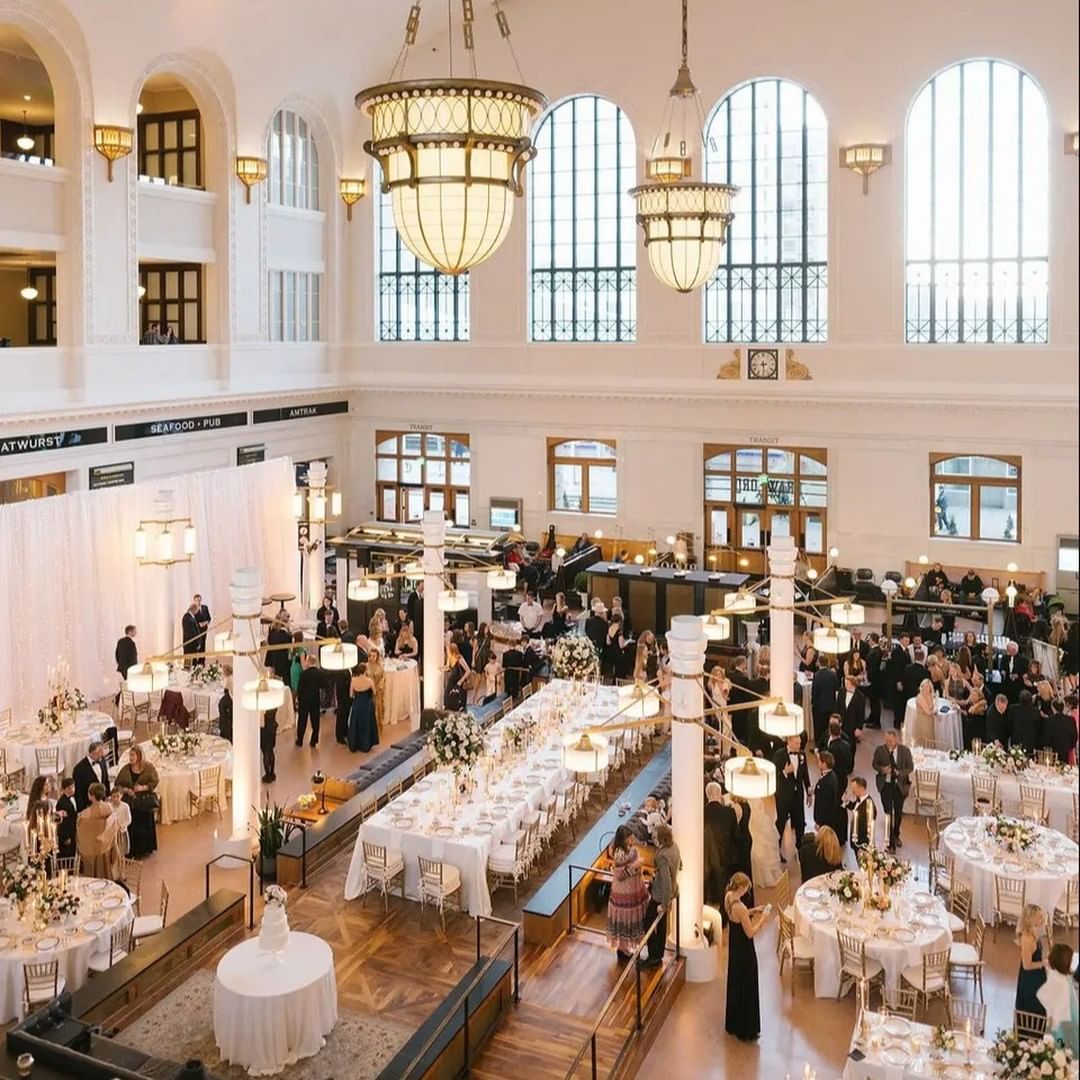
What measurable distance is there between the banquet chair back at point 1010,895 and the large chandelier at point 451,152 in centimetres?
722

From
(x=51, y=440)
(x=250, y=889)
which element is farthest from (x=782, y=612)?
(x=51, y=440)

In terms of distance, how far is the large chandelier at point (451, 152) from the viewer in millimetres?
5504

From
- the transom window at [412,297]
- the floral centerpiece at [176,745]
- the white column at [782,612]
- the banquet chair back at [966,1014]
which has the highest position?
the transom window at [412,297]

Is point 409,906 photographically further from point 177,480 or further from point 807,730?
point 177,480

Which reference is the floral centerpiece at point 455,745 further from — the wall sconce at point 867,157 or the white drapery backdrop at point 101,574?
the wall sconce at point 867,157

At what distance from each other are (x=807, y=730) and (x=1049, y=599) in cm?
680

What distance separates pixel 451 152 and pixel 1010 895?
7.81 metres

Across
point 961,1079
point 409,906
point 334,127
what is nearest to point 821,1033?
point 961,1079

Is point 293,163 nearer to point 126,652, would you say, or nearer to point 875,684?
point 126,652

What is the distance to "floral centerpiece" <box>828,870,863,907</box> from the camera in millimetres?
9414

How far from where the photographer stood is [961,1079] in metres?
7.32

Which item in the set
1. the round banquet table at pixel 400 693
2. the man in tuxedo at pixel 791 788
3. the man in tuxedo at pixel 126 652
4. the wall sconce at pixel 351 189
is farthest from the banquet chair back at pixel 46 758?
the wall sconce at pixel 351 189

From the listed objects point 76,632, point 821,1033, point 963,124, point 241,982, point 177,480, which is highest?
point 963,124

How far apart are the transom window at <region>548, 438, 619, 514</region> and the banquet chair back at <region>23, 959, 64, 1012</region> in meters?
16.5
